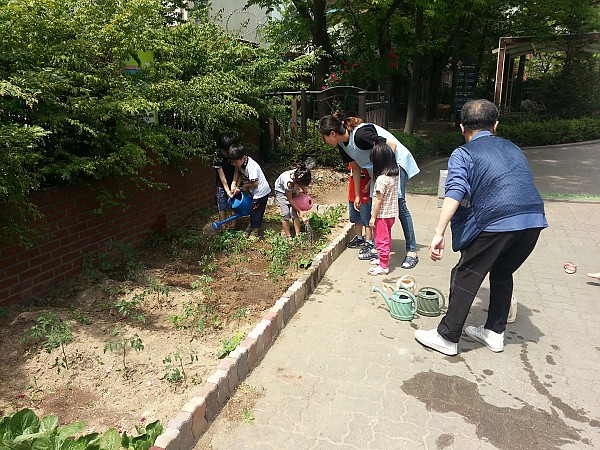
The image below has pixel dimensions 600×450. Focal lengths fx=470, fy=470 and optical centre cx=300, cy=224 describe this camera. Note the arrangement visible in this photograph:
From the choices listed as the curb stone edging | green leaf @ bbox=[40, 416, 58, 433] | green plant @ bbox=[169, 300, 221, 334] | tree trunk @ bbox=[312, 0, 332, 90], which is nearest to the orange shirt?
the curb stone edging

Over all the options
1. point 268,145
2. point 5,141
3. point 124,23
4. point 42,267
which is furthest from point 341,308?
point 268,145

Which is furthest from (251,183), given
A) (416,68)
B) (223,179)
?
(416,68)

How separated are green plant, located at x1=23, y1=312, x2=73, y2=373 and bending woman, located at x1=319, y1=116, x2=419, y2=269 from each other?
3.12 meters

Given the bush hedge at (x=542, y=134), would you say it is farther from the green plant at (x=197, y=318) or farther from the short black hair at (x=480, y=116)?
the green plant at (x=197, y=318)

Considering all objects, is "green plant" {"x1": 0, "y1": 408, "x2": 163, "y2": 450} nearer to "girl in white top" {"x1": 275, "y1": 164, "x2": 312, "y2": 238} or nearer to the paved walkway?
the paved walkway

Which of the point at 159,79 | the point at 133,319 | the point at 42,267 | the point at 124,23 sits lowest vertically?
the point at 133,319

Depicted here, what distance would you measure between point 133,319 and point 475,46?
19620mm

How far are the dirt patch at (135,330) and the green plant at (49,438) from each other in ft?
1.09

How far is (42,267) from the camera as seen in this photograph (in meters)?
4.12

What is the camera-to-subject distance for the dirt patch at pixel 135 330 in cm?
286

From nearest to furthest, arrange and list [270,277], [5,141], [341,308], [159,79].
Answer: [5,141] < [341,308] < [270,277] < [159,79]

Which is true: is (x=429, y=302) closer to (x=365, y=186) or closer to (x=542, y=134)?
(x=365, y=186)

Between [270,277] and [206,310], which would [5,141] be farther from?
[270,277]

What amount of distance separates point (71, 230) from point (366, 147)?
3.06m
